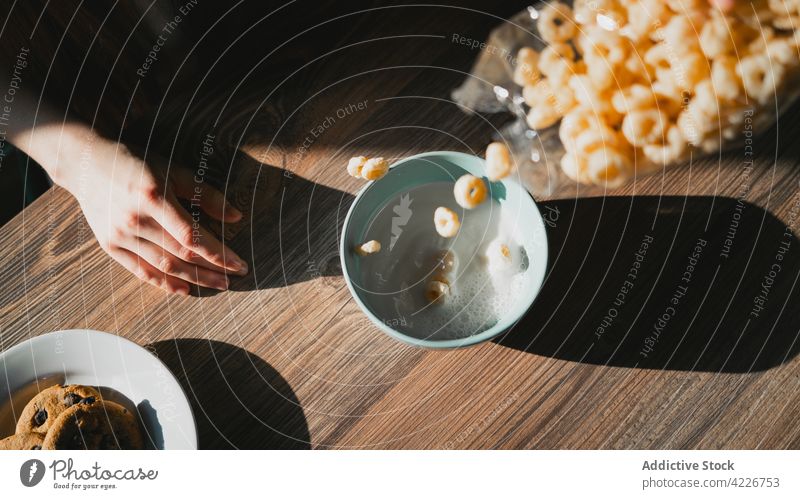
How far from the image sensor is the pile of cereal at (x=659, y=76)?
413 millimetres

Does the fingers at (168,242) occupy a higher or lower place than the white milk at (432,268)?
higher

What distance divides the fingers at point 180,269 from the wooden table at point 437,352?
0.01 metres

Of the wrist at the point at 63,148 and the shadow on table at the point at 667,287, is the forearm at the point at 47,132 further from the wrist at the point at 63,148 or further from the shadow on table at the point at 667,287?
the shadow on table at the point at 667,287

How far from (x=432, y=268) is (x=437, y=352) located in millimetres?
63

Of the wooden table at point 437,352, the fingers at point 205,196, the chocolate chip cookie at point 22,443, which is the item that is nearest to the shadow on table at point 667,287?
the wooden table at point 437,352

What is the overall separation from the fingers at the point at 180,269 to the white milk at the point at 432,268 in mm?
116

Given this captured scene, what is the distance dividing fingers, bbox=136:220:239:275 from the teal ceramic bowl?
0.10 m

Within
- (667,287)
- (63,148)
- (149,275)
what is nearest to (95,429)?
(149,275)

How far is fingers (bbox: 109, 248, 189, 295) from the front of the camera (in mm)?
466

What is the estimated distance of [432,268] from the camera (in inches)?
18.1

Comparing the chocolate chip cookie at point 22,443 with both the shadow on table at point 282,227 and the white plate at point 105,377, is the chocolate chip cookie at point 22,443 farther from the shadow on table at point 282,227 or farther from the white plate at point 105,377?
the shadow on table at point 282,227

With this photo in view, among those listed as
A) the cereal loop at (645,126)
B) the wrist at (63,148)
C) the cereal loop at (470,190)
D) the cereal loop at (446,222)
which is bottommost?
the cereal loop at (446,222)
